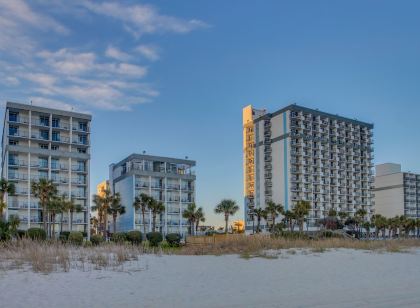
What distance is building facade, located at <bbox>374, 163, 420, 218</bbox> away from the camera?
161 meters

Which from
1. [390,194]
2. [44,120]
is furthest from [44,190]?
[390,194]

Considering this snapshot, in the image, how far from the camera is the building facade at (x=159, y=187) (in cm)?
10588

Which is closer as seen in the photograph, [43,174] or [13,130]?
[13,130]

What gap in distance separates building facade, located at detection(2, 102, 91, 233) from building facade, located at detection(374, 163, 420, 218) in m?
112

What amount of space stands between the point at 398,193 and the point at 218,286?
527ft

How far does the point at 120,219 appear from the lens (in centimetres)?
11081

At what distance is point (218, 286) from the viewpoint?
1423cm

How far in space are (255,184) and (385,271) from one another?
120809 millimetres

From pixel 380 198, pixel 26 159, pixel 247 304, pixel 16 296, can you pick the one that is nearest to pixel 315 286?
pixel 247 304

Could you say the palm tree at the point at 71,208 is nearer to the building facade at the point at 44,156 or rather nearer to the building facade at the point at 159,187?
the building facade at the point at 44,156

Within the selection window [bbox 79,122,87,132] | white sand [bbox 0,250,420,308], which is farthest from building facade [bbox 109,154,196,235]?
white sand [bbox 0,250,420,308]

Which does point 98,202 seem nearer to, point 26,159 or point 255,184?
point 26,159

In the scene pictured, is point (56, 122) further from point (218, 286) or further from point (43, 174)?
point (218, 286)

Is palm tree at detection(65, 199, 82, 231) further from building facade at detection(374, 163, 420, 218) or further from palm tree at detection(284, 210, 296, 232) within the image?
building facade at detection(374, 163, 420, 218)
